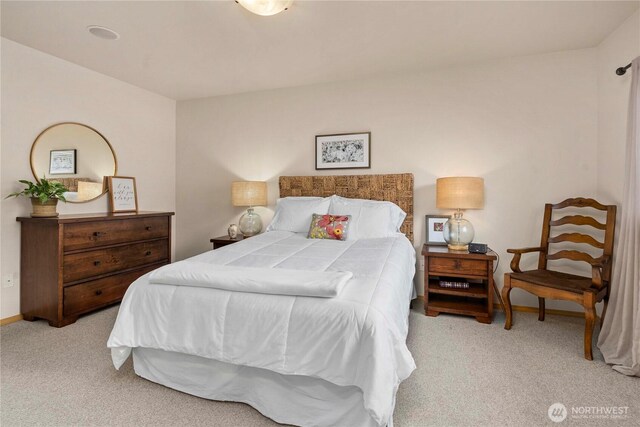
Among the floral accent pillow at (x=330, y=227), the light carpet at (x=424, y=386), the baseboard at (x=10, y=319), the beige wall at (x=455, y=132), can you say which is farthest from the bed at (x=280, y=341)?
the baseboard at (x=10, y=319)

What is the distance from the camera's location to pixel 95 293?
293cm

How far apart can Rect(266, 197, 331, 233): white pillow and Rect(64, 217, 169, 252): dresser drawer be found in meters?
1.32

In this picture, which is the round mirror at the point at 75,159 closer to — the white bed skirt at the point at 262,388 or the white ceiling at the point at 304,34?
the white ceiling at the point at 304,34

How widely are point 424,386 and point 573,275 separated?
1.75 meters

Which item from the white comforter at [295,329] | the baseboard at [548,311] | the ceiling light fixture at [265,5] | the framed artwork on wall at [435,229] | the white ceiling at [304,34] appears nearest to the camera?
the white comforter at [295,329]

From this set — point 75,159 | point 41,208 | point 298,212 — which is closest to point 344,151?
point 298,212

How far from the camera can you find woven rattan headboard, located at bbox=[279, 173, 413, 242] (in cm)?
335

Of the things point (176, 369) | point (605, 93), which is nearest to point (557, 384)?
point (176, 369)

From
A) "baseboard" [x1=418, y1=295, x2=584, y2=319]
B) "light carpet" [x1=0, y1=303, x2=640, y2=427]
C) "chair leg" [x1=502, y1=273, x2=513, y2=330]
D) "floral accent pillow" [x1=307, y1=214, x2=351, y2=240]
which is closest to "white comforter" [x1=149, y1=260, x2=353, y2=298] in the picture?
"light carpet" [x1=0, y1=303, x2=640, y2=427]

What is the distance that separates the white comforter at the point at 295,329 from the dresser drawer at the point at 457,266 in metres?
1.01

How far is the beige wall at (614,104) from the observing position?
93.7 inches

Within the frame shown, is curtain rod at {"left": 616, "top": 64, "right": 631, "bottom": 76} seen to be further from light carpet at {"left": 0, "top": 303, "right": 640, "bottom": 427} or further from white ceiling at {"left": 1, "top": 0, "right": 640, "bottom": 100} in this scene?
light carpet at {"left": 0, "top": 303, "right": 640, "bottom": 427}

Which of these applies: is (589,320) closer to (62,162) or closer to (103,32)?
(103,32)

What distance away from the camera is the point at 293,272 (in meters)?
1.71
